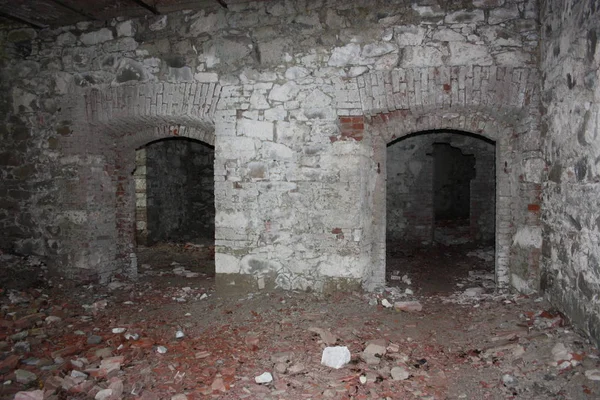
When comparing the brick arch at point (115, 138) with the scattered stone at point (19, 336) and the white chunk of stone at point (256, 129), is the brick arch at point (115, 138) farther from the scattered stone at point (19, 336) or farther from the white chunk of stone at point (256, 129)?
the scattered stone at point (19, 336)

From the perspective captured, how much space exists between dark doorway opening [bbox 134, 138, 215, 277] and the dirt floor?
7.93ft

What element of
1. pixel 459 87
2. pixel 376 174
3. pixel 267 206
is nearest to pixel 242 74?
pixel 267 206

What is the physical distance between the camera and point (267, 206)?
4.30m

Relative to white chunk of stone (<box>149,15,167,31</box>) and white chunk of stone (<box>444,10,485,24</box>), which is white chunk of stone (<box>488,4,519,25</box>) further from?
white chunk of stone (<box>149,15,167,31</box>)

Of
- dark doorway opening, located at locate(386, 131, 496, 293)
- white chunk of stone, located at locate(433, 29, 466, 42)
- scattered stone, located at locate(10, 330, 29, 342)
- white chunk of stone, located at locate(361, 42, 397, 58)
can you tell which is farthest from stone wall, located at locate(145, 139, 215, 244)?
white chunk of stone, located at locate(433, 29, 466, 42)

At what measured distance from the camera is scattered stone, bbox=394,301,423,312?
4.01 meters

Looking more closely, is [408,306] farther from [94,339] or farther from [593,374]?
[94,339]

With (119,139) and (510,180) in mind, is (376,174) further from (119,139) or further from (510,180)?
(119,139)

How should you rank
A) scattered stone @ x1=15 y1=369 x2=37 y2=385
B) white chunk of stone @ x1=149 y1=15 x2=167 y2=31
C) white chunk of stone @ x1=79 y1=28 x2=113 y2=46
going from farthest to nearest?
white chunk of stone @ x1=79 y1=28 x2=113 y2=46 → white chunk of stone @ x1=149 y1=15 x2=167 y2=31 → scattered stone @ x1=15 y1=369 x2=37 y2=385

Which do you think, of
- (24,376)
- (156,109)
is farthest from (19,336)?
(156,109)

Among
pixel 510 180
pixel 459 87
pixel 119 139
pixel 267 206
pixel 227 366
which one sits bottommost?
pixel 227 366

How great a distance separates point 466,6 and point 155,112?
3259 millimetres

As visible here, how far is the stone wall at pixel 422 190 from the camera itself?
8214 mm

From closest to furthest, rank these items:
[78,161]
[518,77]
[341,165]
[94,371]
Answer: [94,371], [518,77], [341,165], [78,161]
